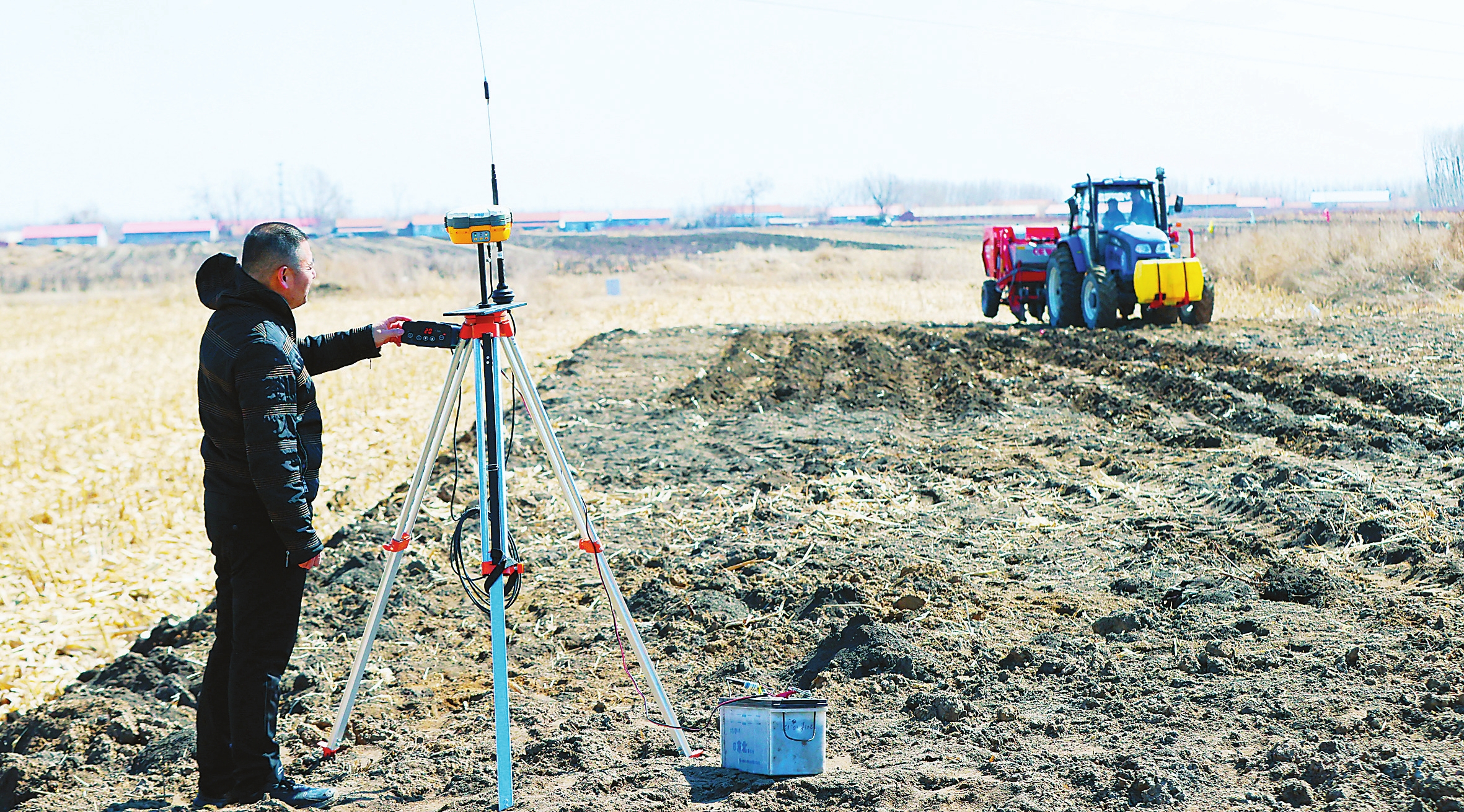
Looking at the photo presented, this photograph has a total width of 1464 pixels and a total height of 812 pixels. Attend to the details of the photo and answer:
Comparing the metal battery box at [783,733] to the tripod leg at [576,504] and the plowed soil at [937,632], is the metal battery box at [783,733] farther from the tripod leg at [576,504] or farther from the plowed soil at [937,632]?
the tripod leg at [576,504]

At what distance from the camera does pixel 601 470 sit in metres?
9.59

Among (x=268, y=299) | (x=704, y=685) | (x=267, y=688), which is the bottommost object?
(x=704, y=685)

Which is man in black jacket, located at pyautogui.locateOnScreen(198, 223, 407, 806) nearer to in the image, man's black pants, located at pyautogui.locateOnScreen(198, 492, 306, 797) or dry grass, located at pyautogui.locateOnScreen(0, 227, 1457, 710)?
man's black pants, located at pyautogui.locateOnScreen(198, 492, 306, 797)

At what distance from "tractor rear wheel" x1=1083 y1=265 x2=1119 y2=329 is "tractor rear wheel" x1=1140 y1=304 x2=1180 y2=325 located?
0.60 m

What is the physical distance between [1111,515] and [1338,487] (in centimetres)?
145

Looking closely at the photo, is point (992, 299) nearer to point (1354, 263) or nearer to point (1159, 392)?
point (1354, 263)

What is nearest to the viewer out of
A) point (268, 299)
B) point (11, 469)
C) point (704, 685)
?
point (268, 299)

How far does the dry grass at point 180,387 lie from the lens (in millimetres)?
7277

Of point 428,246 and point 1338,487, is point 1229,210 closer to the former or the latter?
point 428,246

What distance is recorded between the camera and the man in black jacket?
381 centimetres

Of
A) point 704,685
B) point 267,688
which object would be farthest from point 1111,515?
point 267,688

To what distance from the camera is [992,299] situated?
21.7 meters

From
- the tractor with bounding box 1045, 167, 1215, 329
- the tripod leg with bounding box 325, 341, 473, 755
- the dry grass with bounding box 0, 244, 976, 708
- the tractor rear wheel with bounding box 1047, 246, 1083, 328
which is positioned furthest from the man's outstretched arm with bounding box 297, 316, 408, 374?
the tractor rear wheel with bounding box 1047, 246, 1083, 328

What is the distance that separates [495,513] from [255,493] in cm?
83
